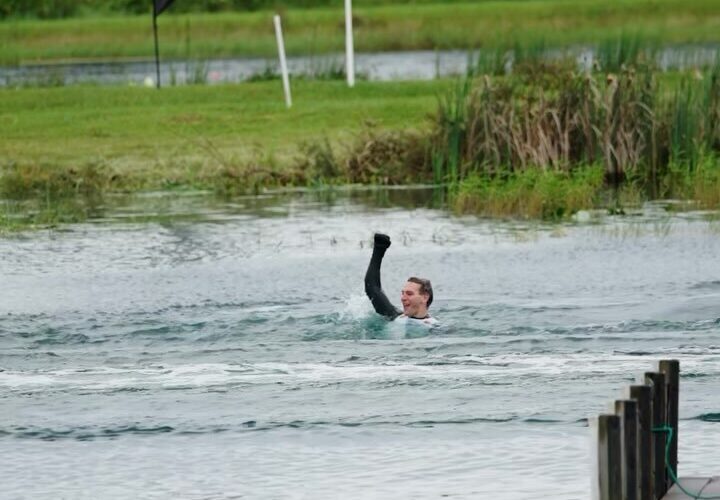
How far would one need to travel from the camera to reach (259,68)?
44531 mm

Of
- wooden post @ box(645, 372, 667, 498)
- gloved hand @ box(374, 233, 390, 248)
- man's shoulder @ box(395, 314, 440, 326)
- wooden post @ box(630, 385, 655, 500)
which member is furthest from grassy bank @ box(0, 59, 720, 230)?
wooden post @ box(630, 385, 655, 500)

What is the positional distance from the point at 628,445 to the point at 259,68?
3491cm

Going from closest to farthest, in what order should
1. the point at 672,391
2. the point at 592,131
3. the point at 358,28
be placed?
the point at 672,391
the point at 592,131
the point at 358,28

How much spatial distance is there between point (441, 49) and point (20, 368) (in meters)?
35.9

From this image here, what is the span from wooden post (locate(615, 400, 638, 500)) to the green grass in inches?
663

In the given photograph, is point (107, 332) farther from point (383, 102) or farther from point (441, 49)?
point (441, 49)

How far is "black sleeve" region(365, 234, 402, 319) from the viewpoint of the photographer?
16891 millimetres

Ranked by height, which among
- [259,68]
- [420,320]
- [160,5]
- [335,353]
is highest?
[160,5]

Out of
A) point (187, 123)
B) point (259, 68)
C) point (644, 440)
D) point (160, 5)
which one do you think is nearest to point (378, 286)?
point (644, 440)

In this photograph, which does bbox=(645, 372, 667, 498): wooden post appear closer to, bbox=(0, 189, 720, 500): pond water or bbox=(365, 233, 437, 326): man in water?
bbox=(0, 189, 720, 500): pond water

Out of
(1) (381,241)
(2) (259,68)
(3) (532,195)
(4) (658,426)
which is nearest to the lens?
(4) (658,426)

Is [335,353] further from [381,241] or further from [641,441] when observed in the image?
[641,441]

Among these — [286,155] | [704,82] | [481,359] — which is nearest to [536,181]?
[704,82]

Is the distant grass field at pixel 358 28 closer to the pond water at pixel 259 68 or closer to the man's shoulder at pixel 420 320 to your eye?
the pond water at pixel 259 68
